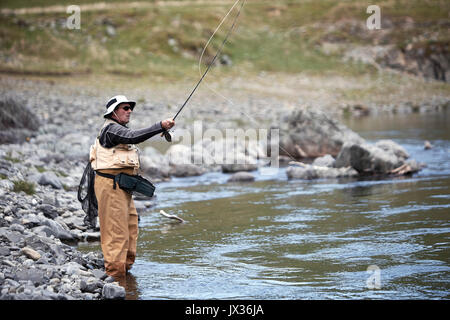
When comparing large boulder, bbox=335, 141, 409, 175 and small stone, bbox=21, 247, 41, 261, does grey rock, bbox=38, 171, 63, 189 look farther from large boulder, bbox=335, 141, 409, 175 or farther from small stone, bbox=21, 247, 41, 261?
large boulder, bbox=335, 141, 409, 175

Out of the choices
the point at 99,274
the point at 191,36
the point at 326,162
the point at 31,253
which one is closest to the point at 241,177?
the point at 326,162

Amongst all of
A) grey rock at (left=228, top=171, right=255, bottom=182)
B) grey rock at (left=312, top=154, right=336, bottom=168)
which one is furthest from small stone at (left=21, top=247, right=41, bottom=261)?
grey rock at (left=312, top=154, right=336, bottom=168)

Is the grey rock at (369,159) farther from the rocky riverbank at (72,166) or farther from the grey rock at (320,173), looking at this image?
the grey rock at (320,173)

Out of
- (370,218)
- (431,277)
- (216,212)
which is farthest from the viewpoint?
(216,212)

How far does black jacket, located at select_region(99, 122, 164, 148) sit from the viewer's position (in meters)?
6.23

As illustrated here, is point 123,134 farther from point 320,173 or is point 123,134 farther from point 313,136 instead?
point 313,136

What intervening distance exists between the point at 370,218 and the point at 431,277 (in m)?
3.03

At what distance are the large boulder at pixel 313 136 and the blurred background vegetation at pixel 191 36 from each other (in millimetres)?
21202

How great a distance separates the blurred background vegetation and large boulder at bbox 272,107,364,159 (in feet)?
69.6

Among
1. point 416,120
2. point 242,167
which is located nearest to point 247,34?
point 416,120

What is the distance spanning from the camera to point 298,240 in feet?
26.9

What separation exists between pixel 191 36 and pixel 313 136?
3570 cm

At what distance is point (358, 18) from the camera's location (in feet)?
200
